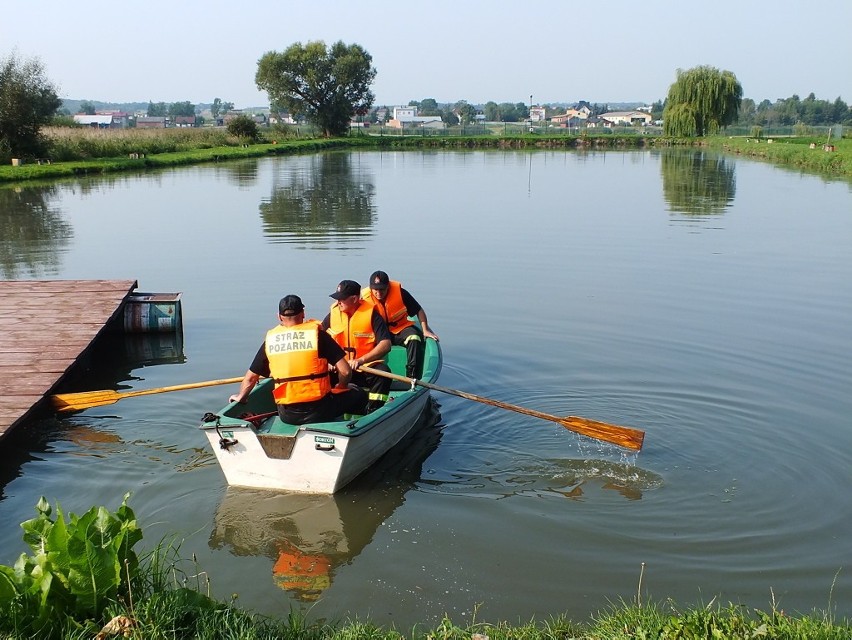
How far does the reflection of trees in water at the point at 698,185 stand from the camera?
28109mm

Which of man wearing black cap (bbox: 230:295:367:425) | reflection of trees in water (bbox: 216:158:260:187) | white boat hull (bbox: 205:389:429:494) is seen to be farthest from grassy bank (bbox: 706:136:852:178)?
white boat hull (bbox: 205:389:429:494)

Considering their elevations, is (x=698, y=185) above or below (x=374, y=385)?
above

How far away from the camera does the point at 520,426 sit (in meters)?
9.30

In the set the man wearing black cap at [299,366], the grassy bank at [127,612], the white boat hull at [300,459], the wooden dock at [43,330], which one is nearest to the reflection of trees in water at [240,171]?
the wooden dock at [43,330]

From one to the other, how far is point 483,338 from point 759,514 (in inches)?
240

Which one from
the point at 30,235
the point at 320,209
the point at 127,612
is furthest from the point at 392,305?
the point at 320,209

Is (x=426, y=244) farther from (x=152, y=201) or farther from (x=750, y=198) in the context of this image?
(x=750, y=198)

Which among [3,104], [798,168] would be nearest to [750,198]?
[798,168]

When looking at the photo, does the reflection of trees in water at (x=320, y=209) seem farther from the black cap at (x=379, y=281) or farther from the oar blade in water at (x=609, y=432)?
the oar blade in water at (x=609, y=432)

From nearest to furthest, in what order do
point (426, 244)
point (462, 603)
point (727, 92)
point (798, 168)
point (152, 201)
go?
point (462, 603)
point (426, 244)
point (152, 201)
point (798, 168)
point (727, 92)

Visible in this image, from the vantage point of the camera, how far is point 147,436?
9211 mm

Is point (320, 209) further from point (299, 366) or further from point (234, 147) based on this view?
point (234, 147)

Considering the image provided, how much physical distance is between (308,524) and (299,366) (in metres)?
1.38

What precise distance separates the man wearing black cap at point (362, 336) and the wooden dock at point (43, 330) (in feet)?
10.9
